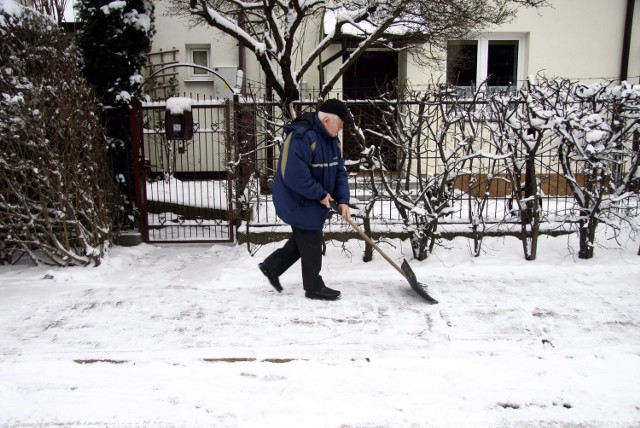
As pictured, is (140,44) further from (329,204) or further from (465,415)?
(465,415)

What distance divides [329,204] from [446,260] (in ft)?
6.45

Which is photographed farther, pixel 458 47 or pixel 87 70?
pixel 458 47

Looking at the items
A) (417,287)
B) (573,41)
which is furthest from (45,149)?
(573,41)

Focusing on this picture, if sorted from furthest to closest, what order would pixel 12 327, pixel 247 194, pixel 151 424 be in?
1. pixel 247 194
2. pixel 12 327
3. pixel 151 424

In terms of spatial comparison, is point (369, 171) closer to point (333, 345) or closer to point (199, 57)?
point (333, 345)

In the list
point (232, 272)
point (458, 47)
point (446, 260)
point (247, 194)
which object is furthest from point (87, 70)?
point (458, 47)

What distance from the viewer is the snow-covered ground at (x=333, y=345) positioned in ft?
9.97

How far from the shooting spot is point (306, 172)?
14.0 feet

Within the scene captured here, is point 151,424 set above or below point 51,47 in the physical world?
below

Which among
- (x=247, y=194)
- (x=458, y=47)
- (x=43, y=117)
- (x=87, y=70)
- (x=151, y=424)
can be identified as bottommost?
(x=151, y=424)

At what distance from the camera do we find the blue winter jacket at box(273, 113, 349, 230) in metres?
4.27

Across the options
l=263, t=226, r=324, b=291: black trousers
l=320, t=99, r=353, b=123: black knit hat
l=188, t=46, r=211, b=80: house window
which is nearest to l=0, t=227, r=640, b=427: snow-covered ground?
l=263, t=226, r=324, b=291: black trousers

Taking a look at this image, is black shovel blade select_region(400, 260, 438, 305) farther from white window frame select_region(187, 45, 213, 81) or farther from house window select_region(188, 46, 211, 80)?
house window select_region(188, 46, 211, 80)

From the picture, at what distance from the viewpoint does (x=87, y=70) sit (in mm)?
6500
